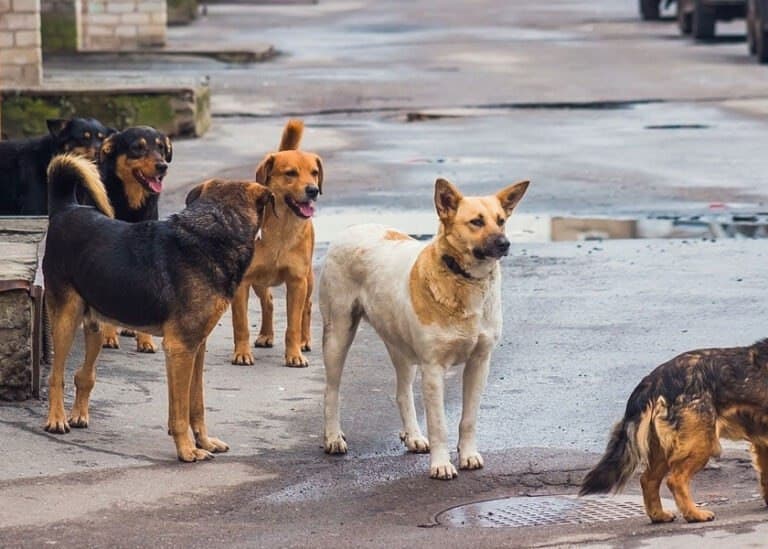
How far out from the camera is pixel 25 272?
349 inches

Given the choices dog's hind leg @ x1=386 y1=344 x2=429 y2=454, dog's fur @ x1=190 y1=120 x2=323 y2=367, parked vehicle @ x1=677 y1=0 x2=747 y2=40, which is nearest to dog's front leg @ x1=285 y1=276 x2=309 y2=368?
dog's fur @ x1=190 y1=120 x2=323 y2=367

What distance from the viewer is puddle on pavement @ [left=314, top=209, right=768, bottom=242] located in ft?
43.9

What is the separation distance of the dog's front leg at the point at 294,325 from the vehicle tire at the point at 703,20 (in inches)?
929

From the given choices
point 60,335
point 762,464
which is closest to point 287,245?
point 60,335

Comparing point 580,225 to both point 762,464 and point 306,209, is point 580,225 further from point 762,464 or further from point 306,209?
point 762,464

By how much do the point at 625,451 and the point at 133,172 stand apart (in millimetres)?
4110

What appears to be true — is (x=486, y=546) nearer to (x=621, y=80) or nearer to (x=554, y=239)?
(x=554, y=239)

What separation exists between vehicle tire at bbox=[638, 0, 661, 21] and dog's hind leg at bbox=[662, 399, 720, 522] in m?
32.8

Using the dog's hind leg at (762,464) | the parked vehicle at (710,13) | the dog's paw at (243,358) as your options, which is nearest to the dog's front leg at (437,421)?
the dog's hind leg at (762,464)

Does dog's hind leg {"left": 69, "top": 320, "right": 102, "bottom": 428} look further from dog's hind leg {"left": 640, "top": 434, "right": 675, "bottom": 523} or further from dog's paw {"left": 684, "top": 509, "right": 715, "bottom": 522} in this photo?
dog's paw {"left": 684, "top": 509, "right": 715, "bottom": 522}

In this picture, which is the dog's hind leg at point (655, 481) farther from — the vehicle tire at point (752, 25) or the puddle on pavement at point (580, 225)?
the vehicle tire at point (752, 25)

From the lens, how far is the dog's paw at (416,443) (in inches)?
321

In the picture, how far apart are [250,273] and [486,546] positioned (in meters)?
3.45

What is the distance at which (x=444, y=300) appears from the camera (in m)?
7.67
